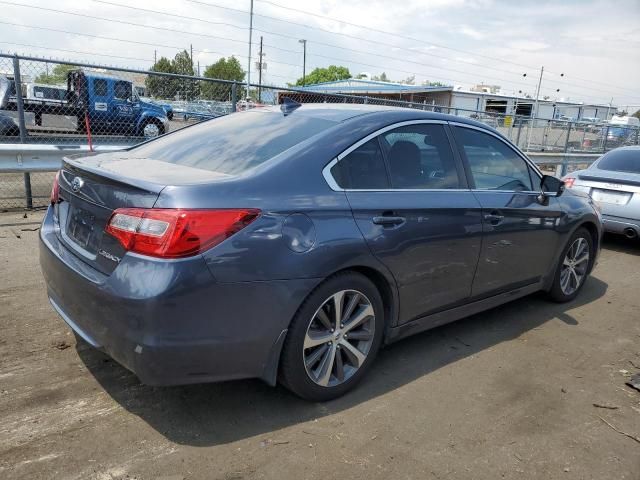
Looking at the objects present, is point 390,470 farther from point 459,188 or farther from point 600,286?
point 600,286

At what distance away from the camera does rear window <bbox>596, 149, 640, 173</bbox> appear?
297 inches

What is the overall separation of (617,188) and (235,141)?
5.88 meters

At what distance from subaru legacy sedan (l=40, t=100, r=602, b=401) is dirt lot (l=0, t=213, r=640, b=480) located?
0.98 ft

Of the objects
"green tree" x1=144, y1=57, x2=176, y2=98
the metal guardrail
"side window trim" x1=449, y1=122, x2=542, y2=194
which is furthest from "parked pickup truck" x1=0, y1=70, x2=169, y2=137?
"side window trim" x1=449, y1=122, x2=542, y2=194

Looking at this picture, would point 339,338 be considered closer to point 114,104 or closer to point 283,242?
point 283,242

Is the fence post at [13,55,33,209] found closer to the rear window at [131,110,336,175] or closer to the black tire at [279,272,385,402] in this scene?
the rear window at [131,110,336,175]

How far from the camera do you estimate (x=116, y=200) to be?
102 inches

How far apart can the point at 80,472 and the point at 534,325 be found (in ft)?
11.9

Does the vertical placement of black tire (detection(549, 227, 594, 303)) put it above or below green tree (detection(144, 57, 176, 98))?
below

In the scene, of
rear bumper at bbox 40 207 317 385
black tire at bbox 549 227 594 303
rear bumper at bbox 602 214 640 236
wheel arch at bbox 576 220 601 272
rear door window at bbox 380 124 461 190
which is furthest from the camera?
rear bumper at bbox 602 214 640 236

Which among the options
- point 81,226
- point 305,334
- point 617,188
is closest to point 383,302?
point 305,334

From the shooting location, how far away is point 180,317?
2.38 metres

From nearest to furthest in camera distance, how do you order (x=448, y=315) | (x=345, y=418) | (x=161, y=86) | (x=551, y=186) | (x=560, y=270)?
1. (x=345, y=418)
2. (x=448, y=315)
3. (x=551, y=186)
4. (x=560, y=270)
5. (x=161, y=86)

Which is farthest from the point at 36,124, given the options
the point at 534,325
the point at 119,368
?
the point at 534,325
